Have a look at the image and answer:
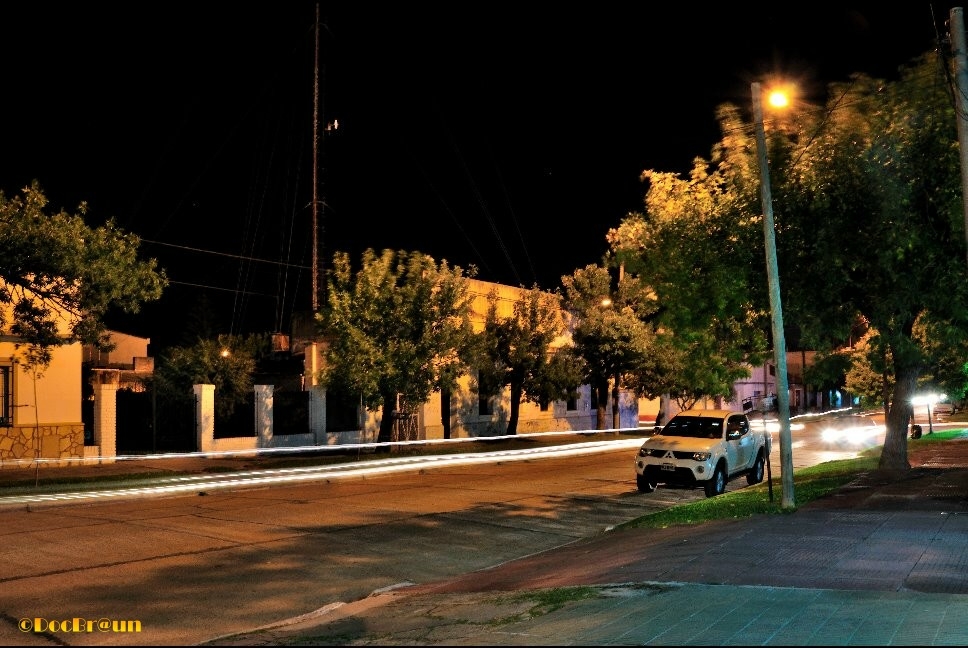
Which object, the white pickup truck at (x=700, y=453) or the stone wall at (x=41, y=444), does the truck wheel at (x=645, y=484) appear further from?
the stone wall at (x=41, y=444)

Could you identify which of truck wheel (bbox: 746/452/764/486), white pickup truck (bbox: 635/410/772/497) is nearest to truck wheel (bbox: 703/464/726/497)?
white pickup truck (bbox: 635/410/772/497)

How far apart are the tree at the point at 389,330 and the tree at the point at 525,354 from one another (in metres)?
5.75

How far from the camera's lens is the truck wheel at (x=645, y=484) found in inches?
751

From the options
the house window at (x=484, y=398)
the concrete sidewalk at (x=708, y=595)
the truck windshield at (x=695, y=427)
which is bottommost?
the concrete sidewalk at (x=708, y=595)

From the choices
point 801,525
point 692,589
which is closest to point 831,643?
point 692,589

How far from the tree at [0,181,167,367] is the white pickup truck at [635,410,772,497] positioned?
11.5 m

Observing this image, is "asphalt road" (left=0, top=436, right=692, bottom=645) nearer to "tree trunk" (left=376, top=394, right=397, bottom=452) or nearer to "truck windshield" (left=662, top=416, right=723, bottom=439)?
"truck windshield" (left=662, top=416, right=723, bottom=439)

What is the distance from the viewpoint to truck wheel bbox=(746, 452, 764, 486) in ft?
69.4

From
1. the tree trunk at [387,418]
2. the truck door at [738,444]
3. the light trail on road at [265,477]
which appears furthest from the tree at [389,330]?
the truck door at [738,444]

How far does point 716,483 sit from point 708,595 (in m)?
11.3

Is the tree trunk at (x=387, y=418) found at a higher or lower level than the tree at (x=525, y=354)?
lower

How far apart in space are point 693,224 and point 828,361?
4.00 meters

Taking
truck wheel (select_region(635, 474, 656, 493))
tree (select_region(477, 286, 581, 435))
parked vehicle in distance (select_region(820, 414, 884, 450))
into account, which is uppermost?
tree (select_region(477, 286, 581, 435))

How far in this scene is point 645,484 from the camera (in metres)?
19.2
